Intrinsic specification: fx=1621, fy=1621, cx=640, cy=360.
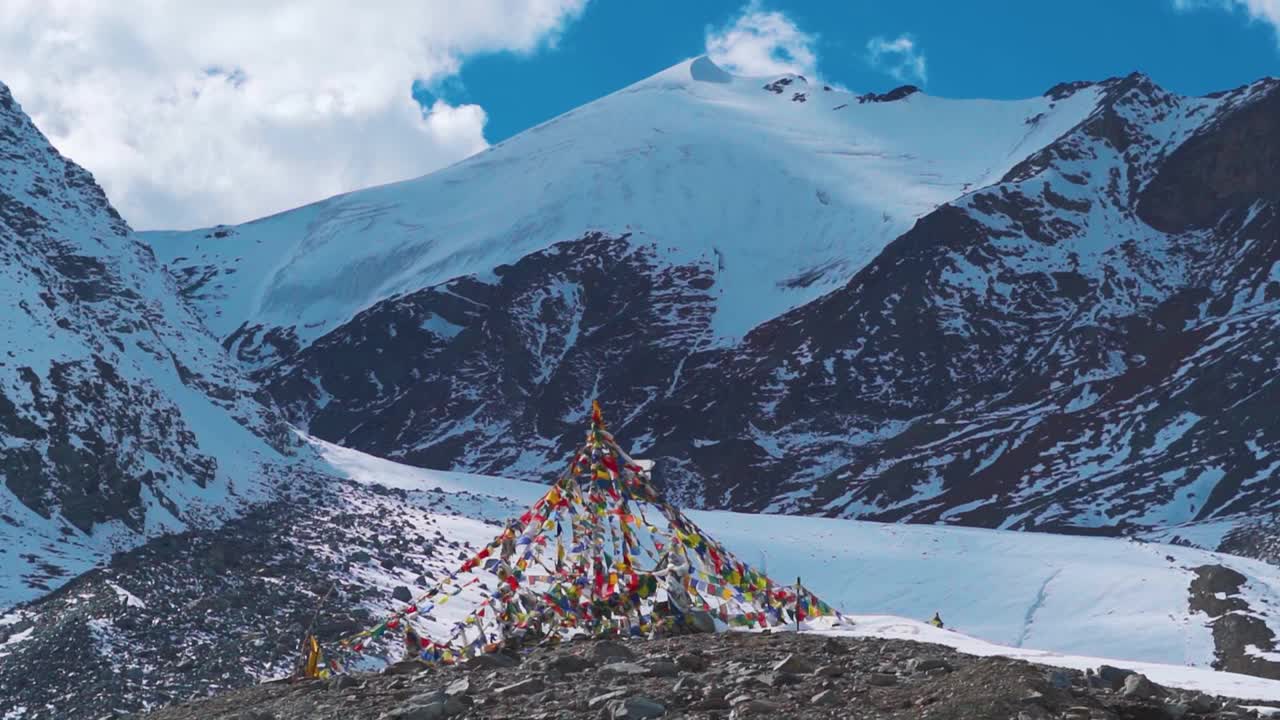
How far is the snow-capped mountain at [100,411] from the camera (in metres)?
56.7

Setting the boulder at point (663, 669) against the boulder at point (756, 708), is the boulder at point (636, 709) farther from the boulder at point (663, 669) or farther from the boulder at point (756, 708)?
the boulder at point (663, 669)

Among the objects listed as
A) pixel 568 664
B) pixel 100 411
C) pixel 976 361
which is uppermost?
pixel 976 361

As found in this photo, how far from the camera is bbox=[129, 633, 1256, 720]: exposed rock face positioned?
39.2 ft

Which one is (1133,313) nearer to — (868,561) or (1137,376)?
(1137,376)

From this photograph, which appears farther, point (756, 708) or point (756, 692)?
point (756, 692)

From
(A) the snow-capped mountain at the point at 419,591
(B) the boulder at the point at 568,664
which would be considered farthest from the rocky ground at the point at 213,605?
(B) the boulder at the point at 568,664

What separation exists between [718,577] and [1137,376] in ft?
469

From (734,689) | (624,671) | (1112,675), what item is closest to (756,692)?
(734,689)

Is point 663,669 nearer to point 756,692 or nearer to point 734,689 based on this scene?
point 734,689

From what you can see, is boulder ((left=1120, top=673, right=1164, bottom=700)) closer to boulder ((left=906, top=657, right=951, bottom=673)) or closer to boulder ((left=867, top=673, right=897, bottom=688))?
boulder ((left=906, top=657, right=951, bottom=673))

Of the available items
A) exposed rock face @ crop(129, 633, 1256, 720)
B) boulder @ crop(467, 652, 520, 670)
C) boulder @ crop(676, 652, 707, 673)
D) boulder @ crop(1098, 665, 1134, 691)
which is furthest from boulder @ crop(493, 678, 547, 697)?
boulder @ crop(1098, 665, 1134, 691)

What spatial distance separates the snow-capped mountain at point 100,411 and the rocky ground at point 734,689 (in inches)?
1352

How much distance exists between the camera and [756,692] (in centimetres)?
1259

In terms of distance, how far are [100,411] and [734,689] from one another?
56.1m
